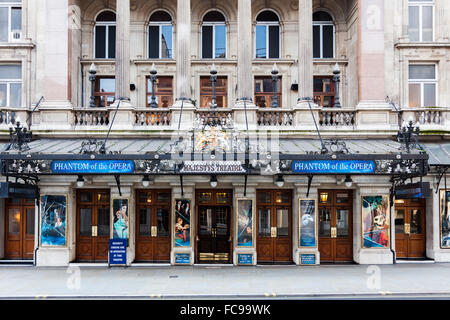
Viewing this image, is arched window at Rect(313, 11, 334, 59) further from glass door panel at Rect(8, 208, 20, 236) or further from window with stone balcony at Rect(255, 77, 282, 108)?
glass door panel at Rect(8, 208, 20, 236)

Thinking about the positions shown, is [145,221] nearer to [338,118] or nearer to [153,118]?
[153,118]

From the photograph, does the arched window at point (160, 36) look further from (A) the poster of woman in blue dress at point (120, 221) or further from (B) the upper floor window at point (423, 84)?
(B) the upper floor window at point (423, 84)

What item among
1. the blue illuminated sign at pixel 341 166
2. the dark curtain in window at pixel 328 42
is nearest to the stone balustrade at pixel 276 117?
the blue illuminated sign at pixel 341 166

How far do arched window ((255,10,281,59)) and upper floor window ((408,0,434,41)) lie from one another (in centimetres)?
664

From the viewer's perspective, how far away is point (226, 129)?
52.6 feet

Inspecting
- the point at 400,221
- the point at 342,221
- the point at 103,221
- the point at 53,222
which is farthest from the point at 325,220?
the point at 53,222

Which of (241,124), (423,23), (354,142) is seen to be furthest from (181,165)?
(423,23)

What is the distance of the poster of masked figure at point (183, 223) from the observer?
17016mm

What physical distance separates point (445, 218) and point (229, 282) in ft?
34.8

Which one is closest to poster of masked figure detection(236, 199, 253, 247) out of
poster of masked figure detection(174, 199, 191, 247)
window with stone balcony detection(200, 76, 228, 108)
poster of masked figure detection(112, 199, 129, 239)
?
poster of masked figure detection(174, 199, 191, 247)

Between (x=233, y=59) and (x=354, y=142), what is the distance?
7.53 m

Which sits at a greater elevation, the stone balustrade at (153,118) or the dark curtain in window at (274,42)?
the dark curtain in window at (274,42)

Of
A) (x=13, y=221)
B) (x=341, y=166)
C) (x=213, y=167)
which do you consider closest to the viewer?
(x=341, y=166)

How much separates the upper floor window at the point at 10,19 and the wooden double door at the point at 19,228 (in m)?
8.37
